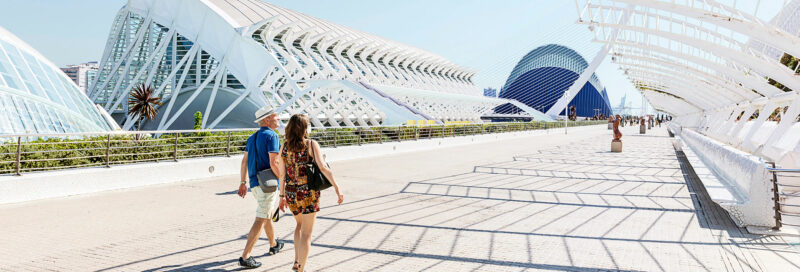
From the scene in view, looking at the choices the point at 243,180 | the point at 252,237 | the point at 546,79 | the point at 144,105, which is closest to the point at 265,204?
the point at 252,237

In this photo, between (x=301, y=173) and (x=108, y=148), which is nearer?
(x=301, y=173)

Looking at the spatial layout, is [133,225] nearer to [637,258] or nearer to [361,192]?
[361,192]

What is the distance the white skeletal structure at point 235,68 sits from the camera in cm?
3447

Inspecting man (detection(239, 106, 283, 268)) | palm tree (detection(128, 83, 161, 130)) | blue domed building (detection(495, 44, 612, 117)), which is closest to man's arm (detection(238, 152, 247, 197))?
man (detection(239, 106, 283, 268))

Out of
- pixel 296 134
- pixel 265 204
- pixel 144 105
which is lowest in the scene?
pixel 265 204

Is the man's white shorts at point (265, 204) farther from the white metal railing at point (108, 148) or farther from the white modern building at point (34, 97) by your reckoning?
the white modern building at point (34, 97)

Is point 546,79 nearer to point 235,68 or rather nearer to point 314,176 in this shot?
point 235,68

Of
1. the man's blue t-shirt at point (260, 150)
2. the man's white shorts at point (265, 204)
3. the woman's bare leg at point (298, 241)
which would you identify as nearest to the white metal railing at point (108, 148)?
the man's blue t-shirt at point (260, 150)

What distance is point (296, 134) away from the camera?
3873mm

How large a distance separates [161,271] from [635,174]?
10570 millimetres

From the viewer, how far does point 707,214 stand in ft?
23.0

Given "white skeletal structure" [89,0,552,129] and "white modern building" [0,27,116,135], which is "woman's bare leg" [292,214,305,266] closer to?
"white modern building" [0,27,116,135]

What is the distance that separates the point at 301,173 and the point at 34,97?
14.5 metres

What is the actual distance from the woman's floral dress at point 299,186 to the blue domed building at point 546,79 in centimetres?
9497
